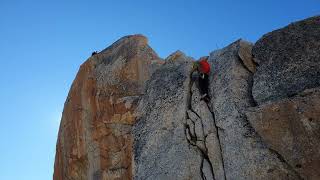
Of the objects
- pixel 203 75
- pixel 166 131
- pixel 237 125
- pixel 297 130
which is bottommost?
pixel 297 130

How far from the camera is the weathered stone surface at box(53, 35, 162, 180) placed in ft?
68.3

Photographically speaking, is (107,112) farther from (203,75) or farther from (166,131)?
(203,75)

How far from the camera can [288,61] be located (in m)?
12.9

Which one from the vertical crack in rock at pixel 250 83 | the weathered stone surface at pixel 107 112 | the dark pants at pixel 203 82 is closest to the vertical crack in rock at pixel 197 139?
the dark pants at pixel 203 82

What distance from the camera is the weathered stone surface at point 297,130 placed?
10977mm

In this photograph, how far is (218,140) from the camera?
13422 mm

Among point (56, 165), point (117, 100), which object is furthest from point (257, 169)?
point (56, 165)

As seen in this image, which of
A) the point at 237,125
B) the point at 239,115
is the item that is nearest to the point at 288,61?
the point at 239,115

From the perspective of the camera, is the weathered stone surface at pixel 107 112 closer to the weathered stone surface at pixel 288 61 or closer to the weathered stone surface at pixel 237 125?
the weathered stone surface at pixel 237 125

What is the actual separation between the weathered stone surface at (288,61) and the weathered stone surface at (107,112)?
25.5ft

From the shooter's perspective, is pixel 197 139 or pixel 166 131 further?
pixel 166 131

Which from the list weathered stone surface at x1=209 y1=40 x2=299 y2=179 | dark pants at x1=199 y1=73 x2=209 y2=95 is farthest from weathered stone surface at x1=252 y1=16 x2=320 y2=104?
dark pants at x1=199 y1=73 x2=209 y2=95

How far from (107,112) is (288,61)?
10.5 metres

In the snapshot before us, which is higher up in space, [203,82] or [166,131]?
[203,82]
